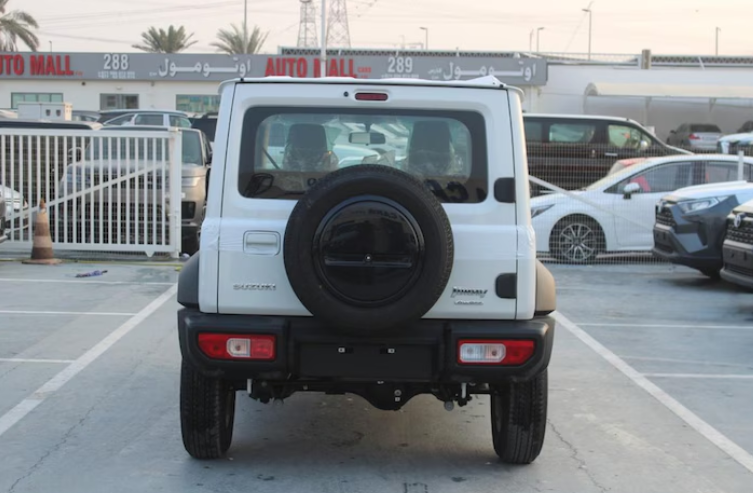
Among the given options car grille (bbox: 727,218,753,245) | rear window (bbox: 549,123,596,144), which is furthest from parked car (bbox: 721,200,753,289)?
rear window (bbox: 549,123,596,144)

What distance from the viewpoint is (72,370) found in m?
7.63

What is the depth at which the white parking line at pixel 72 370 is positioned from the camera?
636cm

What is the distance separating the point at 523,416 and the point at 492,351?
0.56m

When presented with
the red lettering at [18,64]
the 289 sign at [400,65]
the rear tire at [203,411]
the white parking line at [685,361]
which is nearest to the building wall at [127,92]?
the red lettering at [18,64]

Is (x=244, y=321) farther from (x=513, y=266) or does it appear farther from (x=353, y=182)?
(x=513, y=266)

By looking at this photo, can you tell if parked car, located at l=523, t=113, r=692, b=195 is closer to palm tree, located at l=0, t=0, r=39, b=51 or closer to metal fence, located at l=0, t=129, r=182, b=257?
metal fence, located at l=0, t=129, r=182, b=257

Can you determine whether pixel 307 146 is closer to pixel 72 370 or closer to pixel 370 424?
pixel 370 424

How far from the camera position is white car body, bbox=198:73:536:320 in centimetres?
493

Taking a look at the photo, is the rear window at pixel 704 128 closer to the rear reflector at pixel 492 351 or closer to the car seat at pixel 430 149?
the car seat at pixel 430 149

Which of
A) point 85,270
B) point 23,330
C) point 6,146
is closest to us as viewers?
point 23,330

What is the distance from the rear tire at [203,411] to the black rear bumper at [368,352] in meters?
0.28

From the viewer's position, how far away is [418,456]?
5645 mm

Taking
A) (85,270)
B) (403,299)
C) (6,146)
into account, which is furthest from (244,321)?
(6,146)

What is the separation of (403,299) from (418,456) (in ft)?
4.43
